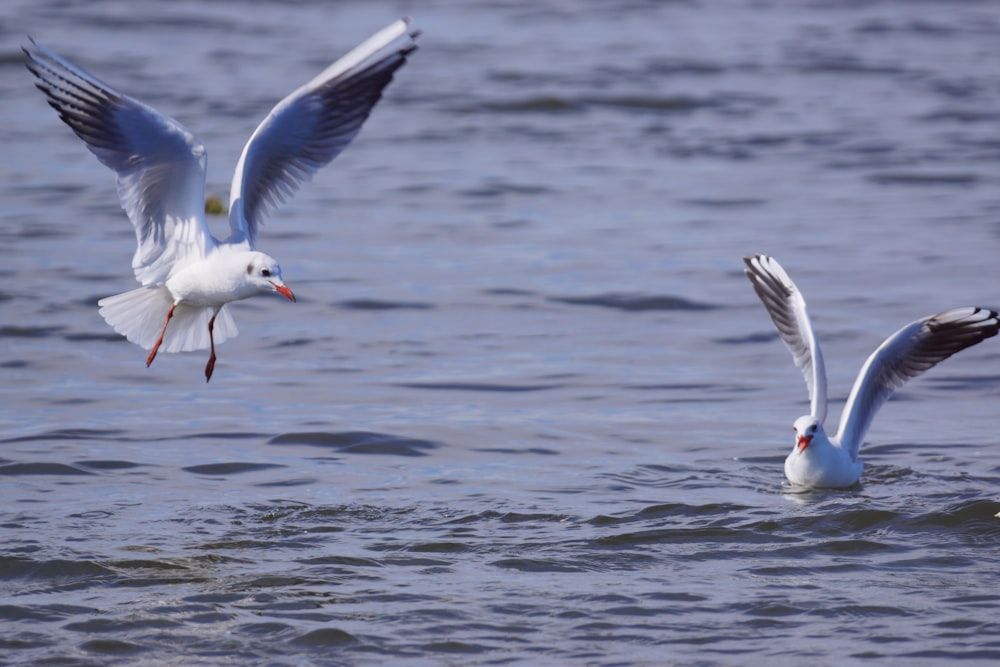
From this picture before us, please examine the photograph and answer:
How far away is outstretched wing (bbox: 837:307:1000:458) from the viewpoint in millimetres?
7895

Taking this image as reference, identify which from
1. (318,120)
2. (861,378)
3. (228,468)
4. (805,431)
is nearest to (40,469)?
(228,468)

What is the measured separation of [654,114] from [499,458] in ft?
34.8

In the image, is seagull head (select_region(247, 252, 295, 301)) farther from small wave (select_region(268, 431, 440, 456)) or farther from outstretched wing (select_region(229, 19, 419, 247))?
Answer: small wave (select_region(268, 431, 440, 456))

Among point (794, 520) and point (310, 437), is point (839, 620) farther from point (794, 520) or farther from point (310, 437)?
point (310, 437)

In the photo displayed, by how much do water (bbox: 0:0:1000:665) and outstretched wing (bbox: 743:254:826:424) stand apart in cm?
43

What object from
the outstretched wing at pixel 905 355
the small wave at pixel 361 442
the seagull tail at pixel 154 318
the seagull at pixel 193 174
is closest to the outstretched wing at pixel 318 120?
the seagull at pixel 193 174

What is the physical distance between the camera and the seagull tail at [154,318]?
7770 mm

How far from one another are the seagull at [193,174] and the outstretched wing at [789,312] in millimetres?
2253

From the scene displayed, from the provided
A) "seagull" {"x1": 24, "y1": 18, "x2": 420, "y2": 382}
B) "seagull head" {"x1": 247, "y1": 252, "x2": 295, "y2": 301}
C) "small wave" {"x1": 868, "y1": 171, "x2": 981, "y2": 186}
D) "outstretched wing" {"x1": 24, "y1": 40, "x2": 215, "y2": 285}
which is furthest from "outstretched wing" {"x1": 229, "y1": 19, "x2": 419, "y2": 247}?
"small wave" {"x1": 868, "y1": 171, "x2": 981, "y2": 186}

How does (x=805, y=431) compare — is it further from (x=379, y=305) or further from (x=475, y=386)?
(x=379, y=305)

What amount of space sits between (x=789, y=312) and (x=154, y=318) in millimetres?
3209

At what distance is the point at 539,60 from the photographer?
70.4ft

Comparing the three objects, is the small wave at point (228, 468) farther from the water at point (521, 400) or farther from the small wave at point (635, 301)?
the small wave at point (635, 301)

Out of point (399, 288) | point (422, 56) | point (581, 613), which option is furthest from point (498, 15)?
point (581, 613)
